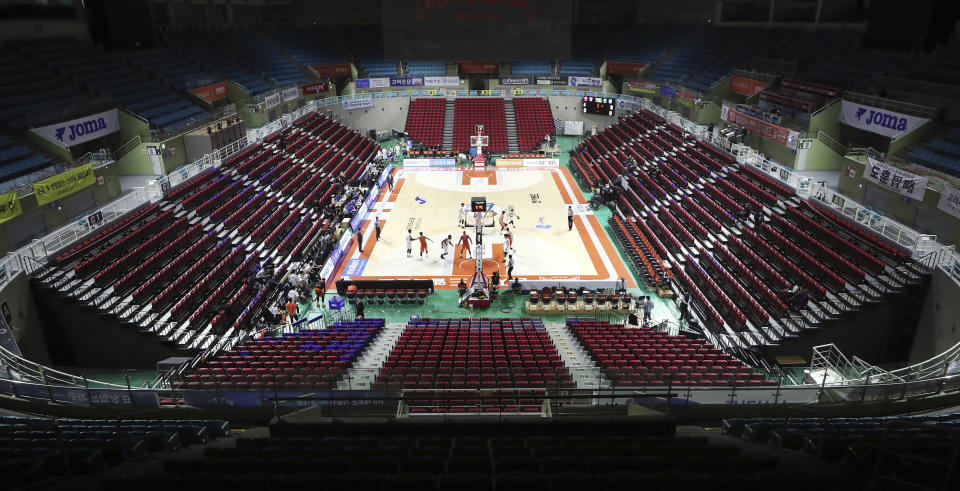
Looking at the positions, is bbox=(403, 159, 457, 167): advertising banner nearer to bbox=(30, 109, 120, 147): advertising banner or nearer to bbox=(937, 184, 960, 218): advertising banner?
bbox=(30, 109, 120, 147): advertising banner

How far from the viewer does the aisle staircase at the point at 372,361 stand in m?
9.95

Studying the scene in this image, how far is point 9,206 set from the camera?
52.0ft

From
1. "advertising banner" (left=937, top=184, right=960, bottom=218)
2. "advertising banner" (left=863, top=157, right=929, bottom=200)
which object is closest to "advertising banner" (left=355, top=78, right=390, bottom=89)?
"advertising banner" (left=863, top=157, right=929, bottom=200)

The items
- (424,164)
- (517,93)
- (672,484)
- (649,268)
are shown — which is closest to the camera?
(672,484)

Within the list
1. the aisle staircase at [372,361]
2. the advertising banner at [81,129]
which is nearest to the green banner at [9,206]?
the advertising banner at [81,129]

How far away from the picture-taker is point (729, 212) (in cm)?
2291

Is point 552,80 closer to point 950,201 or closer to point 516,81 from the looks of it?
point 516,81

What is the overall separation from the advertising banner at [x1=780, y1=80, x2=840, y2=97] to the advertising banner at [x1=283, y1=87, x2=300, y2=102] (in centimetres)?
2958

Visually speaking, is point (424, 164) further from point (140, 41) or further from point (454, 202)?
point (140, 41)

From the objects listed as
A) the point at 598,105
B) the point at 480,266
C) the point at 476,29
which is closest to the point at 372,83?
the point at 598,105

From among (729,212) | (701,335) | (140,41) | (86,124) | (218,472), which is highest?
(140,41)

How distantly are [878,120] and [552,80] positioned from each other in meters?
26.4

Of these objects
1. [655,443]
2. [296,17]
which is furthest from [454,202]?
[296,17]

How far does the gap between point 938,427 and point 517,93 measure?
4145 centimetres
